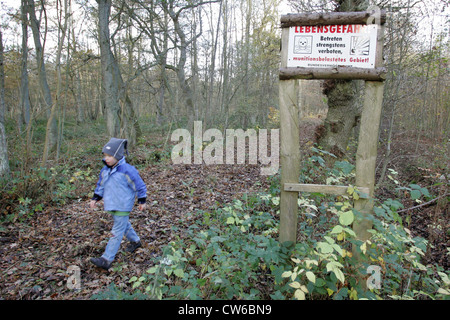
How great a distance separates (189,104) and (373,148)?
1034 centimetres

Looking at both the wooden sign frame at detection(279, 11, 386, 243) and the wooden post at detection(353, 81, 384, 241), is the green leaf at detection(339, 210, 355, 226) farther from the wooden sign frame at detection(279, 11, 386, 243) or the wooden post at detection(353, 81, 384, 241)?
the wooden post at detection(353, 81, 384, 241)

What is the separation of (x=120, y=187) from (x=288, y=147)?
7.83ft

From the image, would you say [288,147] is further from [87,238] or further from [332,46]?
[87,238]

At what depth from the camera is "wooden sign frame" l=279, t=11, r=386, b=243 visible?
2.99m

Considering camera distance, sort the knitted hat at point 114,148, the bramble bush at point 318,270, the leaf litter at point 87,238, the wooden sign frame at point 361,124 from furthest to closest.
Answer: the knitted hat at point 114,148
the leaf litter at point 87,238
the wooden sign frame at point 361,124
the bramble bush at point 318,270

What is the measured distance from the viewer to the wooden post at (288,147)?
320 cm

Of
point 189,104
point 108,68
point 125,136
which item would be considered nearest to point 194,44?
point 189,104

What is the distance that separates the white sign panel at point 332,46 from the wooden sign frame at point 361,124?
0.05 meters

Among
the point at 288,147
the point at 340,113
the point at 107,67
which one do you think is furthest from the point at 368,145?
the point at 107,67

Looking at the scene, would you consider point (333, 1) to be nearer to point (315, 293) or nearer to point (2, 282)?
point (315, 293)

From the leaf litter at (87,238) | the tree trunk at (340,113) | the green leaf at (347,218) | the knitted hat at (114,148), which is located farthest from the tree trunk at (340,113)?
the knitted hat at (114,148)

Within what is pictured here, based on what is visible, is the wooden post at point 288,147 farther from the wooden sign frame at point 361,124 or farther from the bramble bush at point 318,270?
the bramble bush at point 318,270

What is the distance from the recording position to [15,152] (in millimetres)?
6551

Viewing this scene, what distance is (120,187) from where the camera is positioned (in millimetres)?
3715
